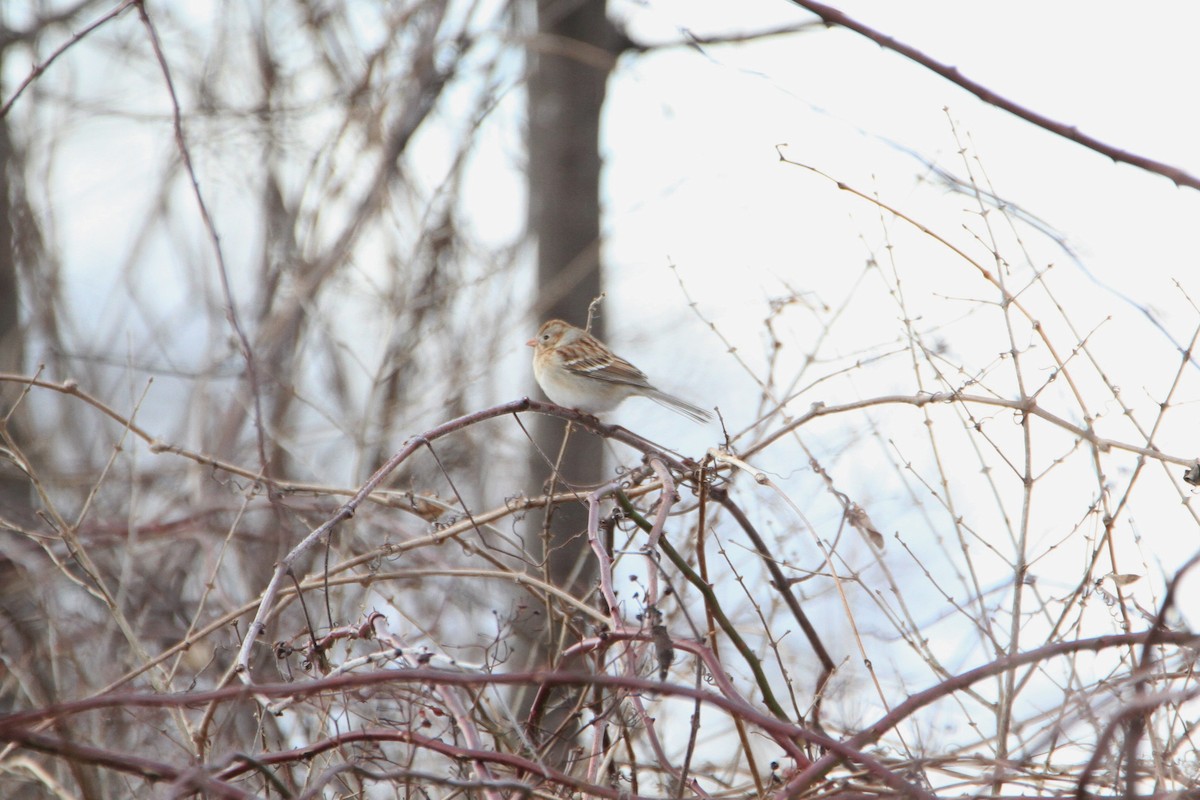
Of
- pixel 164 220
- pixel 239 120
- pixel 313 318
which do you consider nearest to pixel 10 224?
pixel 164 220

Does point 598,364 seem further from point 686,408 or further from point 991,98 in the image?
point 991,98

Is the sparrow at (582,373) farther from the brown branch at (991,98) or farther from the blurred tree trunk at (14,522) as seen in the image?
the brown branch at (991,98)

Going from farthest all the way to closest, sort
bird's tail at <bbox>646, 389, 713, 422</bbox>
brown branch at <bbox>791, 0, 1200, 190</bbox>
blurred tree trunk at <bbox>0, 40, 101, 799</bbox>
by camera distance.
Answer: blurred tree trunk at <bbox>0, 40, 101, 799</bbox>
bird's tail at <bbox>646, 389, 713, 422</bbox>
brown branch at <bbox>791, 0, 1200, 190</bbox>

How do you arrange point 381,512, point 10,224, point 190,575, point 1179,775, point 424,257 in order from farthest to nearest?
point 10,224
point 424,257
point 190,575
point 381,512
point 1179,775

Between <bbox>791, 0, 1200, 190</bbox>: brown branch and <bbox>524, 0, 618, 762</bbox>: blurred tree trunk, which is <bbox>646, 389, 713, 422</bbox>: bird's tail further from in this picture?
<bbox>791, 0, 1200, 190</bbox>: brown branch

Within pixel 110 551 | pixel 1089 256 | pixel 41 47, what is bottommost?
pixel 1089 256

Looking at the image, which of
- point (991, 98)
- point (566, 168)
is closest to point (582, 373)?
point (566, 168)

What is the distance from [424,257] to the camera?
20.6 feet

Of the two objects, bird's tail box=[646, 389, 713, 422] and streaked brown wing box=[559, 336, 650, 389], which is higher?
streaked brown wing box=[559, 336, 650, 389]

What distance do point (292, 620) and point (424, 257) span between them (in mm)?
2239

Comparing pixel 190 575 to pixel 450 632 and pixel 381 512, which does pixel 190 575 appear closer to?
pixel 381 512

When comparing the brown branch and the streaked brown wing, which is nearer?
the brown branch

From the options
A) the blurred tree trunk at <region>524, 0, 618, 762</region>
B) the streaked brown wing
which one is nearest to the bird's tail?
the streaked brown wing

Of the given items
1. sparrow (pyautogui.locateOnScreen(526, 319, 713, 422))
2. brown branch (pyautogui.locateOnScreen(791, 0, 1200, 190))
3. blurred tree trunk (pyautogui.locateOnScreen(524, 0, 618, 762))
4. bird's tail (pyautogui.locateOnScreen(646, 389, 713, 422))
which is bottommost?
brown branch (pyautogui.locateOnScreen(791, 0, 1200, 190))
